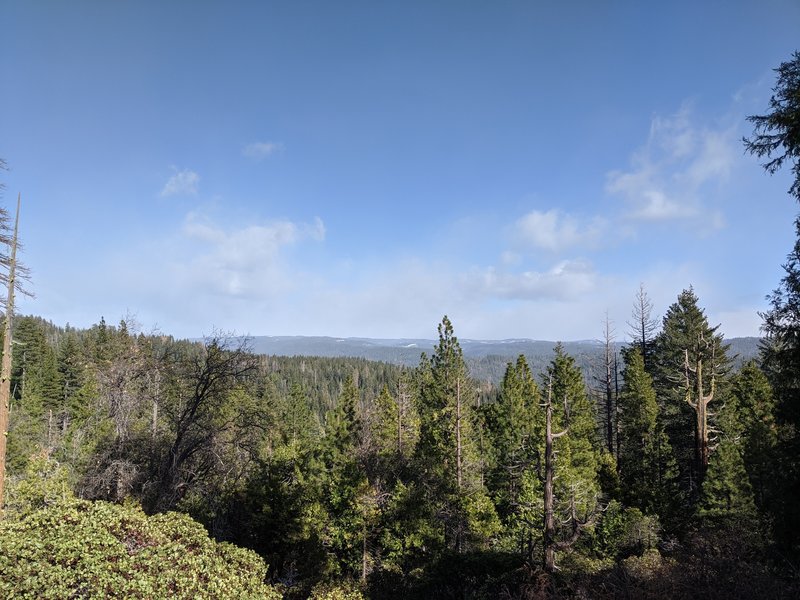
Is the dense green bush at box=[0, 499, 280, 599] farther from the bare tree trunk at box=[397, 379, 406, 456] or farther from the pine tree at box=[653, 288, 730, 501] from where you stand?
the pine tree at box=[653, 288, 730, 501]

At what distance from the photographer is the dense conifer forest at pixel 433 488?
28.5ft

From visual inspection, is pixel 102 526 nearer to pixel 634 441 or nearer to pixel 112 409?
pixel 112 409

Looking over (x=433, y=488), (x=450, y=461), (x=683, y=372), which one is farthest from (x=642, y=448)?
(x=433, y=488)

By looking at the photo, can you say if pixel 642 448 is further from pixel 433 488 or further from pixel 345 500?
pixel 345 500

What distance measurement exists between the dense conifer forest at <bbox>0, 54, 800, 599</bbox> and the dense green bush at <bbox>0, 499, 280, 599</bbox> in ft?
0.14

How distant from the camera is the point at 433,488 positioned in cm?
2164

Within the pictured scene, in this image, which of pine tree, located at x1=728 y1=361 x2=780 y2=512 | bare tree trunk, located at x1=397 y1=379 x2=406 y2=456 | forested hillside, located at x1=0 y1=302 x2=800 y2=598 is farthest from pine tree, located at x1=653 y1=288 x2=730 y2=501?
bare tree trunk, located at x1=397 y1=379 x2=406 y2=456

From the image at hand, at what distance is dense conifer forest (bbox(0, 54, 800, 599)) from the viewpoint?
28.5 feet

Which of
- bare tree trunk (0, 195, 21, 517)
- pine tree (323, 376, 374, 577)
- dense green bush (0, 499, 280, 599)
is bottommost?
pine tree (323, 376, 374, 577)

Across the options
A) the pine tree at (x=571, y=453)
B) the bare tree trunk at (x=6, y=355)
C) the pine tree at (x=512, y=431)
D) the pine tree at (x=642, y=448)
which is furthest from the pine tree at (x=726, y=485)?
the bare tree trunk at (x=6, y=355)

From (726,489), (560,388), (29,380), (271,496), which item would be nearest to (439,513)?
(271,496)

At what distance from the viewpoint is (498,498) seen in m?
25.5

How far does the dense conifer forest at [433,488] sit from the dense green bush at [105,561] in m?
0.04

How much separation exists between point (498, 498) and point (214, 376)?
18.4 metres
